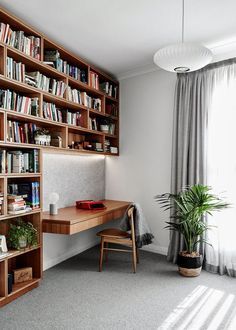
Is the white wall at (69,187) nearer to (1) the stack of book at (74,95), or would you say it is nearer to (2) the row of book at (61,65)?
(1) the stack of book at (74,95)

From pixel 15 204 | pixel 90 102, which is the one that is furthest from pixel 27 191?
pixel 90 102

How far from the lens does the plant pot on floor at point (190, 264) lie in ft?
10.6

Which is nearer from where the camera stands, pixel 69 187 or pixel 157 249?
pixel 69 187

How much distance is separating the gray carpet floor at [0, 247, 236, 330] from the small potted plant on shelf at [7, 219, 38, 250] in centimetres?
50

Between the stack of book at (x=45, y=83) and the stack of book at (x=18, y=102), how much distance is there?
18 centimetres

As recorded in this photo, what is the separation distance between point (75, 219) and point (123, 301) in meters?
0.96

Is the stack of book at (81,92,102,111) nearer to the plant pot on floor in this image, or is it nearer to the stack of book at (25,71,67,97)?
the stack of book at (25,71,67,97)

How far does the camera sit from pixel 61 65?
11.2 ft

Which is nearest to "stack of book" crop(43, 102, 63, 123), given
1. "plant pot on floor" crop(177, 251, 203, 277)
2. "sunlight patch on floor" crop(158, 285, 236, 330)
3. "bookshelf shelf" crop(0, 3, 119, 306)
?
"bookshelf shelf" crop(0, 3, 119, 306)

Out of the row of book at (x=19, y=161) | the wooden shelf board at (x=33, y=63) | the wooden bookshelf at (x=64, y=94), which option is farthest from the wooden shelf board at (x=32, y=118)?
the wooden shelf board at (x=33, y=63)

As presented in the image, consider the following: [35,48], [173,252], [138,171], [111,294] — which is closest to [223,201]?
[173,252]

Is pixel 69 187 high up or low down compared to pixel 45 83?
down

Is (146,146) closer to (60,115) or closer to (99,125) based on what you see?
(99,125)

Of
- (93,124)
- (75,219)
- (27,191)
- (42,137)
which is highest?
(93,124)
